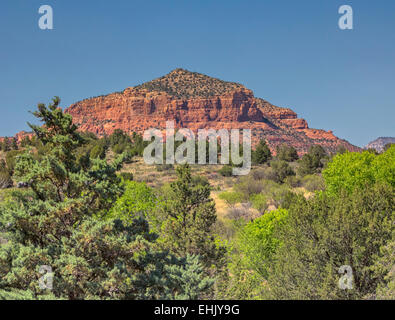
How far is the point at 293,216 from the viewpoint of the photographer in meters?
22.6

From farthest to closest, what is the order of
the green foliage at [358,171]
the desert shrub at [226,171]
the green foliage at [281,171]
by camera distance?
1. the desert shrub at [226,171]
2. the green foliage at [281,171]
3. the green foliage at [358,171]

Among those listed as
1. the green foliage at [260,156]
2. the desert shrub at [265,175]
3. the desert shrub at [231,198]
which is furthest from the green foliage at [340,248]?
the green foliage at [260,156]

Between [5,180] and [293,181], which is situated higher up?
[5,180]

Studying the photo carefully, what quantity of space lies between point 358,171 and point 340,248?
1688cm

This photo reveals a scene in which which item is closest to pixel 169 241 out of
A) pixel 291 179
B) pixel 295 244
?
pixel 295 244

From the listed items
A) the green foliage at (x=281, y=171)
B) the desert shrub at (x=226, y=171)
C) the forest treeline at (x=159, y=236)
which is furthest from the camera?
the desert shrub at (x=226, y=171)

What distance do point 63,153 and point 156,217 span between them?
21672 mm

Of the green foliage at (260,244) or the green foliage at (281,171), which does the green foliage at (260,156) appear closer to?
the green foliage at (281,171)

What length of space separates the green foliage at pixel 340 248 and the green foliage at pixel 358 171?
34.9 ft

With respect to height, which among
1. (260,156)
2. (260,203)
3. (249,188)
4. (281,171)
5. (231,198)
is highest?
(260,156)

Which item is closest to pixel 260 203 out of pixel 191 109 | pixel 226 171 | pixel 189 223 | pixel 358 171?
pixel 358 171

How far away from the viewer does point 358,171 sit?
34.2m

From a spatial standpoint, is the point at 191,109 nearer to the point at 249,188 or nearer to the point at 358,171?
the point at 249,188

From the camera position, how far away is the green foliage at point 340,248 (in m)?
18.5
